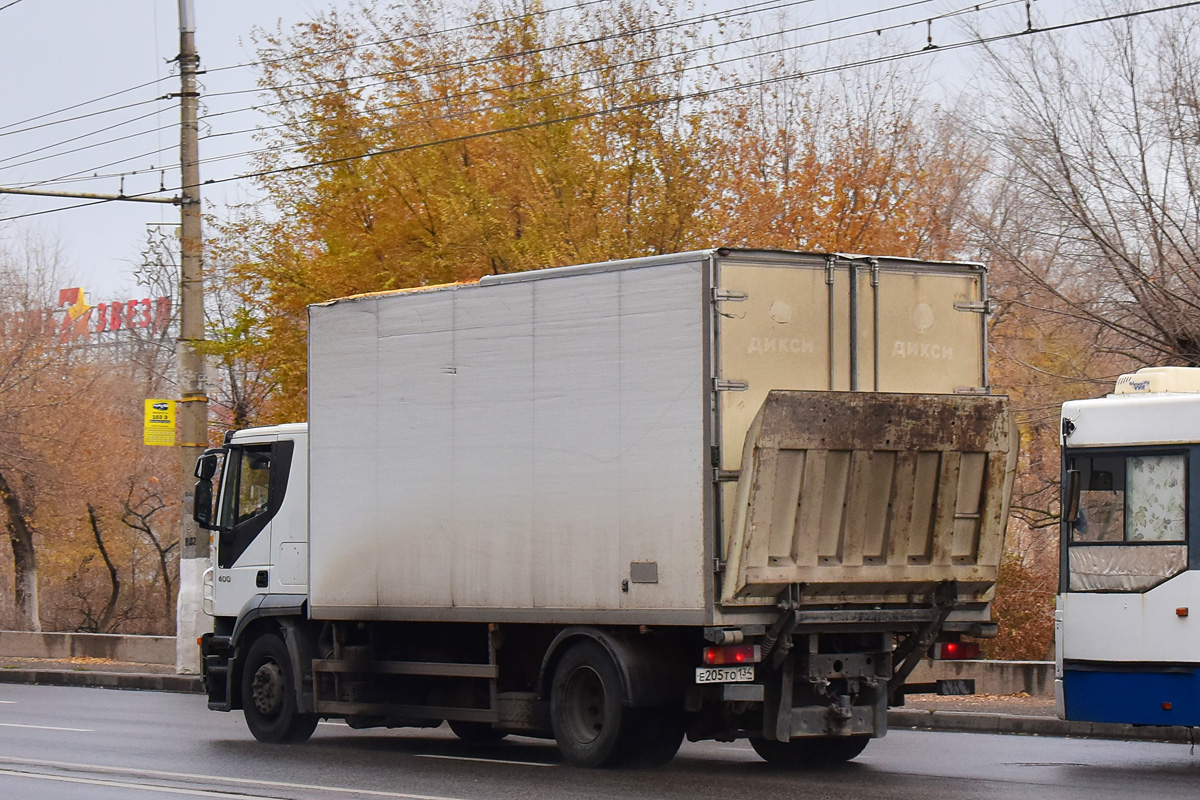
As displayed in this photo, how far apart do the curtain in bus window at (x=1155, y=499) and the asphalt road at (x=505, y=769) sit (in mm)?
1717

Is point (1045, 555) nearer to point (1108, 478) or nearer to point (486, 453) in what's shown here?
point (1108, 478)

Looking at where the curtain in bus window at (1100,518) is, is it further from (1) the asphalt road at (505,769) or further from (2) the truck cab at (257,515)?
(2) the truck cab at (257,515)

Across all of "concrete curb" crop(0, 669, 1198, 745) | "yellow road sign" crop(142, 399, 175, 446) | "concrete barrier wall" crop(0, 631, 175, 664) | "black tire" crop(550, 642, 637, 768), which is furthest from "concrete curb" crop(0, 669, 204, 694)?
"black tire" crop(550, 642, 637, 768)

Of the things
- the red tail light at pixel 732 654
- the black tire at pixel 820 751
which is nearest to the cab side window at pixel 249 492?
the black tire at pixel 820 751

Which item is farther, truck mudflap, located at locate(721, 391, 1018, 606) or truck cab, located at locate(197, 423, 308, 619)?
truck cab, located at locate(197, 423, 308, 619)

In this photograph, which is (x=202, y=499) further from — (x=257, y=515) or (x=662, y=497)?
(x=662, y=497)

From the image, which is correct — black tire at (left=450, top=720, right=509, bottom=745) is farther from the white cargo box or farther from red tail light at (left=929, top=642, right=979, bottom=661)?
red tail light at (left=929, top=642, right=979, bottom=661)

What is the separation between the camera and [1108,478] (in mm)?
12570

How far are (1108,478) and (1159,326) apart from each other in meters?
6.68

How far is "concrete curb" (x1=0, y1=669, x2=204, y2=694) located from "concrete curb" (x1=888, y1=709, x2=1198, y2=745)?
33.5ft

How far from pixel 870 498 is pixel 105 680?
52.4 feet

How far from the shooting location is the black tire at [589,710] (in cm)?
1149

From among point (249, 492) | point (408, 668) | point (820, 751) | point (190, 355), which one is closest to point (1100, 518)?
point (820, 751)

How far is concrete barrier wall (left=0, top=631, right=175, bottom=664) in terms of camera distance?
26.6 metres
